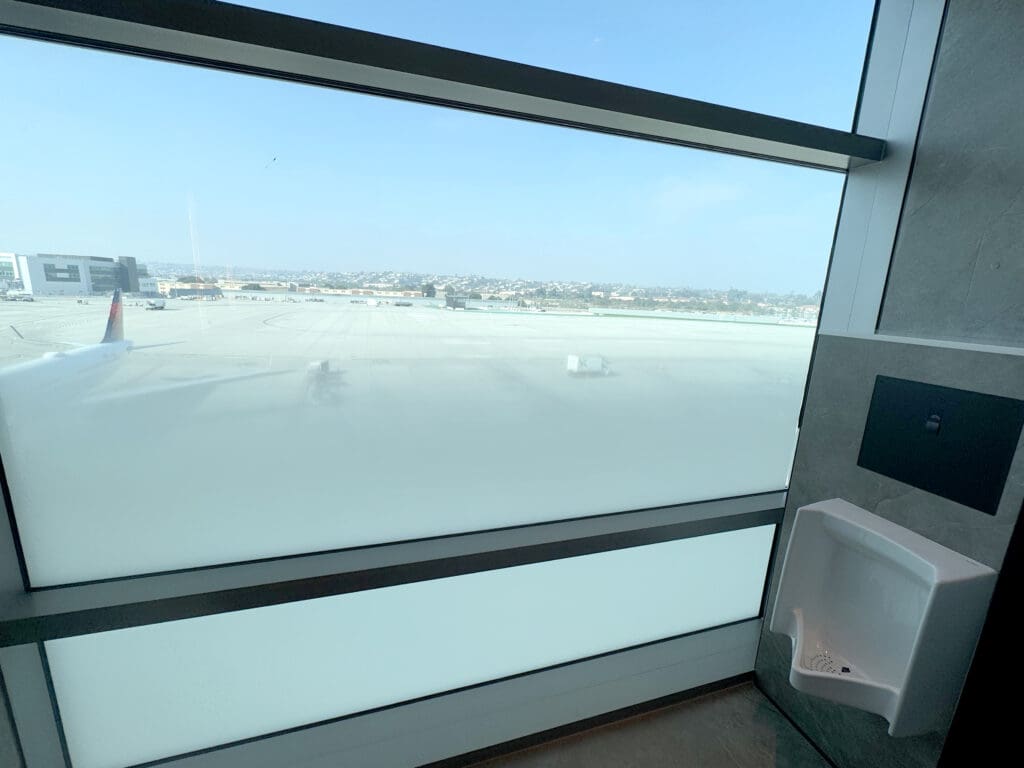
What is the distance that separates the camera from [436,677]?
4.45 ft

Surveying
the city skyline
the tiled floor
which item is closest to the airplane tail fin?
the city skyline

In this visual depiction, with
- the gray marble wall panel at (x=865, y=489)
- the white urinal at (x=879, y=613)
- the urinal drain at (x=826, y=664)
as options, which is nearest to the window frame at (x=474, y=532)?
the gray marble wall panel at (x=865, y=489)

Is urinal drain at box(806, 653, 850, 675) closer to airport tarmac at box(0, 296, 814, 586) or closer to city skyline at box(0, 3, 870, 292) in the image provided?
airport tarmac at box(0, 296, 814, 586)

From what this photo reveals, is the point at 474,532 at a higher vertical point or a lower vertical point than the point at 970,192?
lower

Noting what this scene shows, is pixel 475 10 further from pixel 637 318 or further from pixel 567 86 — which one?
pixel 637 318

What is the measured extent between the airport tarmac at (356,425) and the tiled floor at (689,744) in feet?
2.76

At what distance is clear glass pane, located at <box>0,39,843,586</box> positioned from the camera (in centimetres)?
93

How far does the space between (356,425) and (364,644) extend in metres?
0.75

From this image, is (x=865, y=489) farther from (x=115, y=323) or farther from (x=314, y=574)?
(x=115, y=323)

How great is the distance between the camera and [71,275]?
93 centimetres

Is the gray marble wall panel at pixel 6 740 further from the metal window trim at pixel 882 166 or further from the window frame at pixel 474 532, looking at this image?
the metal window trim at pixel 882 166

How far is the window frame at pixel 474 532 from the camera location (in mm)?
800

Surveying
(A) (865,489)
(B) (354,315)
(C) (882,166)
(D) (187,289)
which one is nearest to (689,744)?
(A) (865,489)

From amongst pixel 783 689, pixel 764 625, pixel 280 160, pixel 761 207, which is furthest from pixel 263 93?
pixel 783 689
